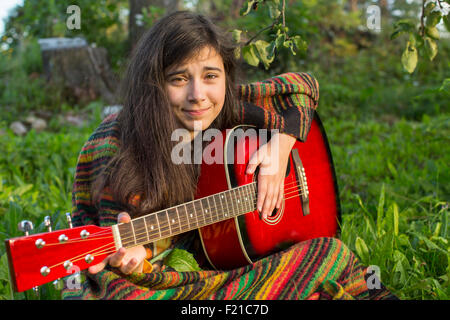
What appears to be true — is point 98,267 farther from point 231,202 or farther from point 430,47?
point 430,47

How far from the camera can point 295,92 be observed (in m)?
2.04

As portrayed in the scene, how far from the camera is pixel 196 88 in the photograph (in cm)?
156

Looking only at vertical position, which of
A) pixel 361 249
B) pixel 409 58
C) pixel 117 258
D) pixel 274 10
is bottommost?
pixel 361 249

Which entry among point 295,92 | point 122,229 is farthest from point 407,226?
point 122,229

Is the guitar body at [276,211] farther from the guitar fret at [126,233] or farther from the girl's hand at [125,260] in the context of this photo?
the guitar fret at [126,233]

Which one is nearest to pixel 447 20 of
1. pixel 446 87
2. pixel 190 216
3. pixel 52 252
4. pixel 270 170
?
pixel 446 87

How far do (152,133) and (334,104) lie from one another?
3431 millimetres

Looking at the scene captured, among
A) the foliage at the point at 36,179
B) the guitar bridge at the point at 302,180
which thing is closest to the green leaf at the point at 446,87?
the guitar bridge at the point at 302,180

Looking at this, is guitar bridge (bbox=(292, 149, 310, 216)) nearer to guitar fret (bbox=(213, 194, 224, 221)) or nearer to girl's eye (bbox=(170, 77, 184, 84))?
guitar fret (bbox=(213, 194, 224, 221))

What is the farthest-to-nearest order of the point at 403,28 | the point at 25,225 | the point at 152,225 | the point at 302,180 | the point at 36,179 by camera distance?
1. the point at 36,179
2. the point at 302,180
3. the point at 403,28
4. the point at 152,225
5. the point at 25,225

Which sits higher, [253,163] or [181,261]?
[253,163]

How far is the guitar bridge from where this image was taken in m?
1.91
